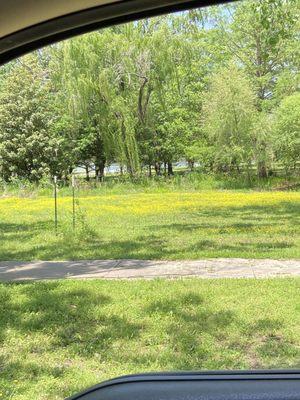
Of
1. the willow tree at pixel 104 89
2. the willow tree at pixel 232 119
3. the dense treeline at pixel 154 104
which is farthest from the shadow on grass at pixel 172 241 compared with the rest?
the willow tree at pixel 232 119

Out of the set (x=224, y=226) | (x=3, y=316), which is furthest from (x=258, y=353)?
(x=224, y=226)

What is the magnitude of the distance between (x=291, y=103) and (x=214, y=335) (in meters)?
16.5

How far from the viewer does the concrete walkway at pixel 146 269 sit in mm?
5223

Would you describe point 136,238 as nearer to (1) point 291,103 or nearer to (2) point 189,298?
(2) point 189,298

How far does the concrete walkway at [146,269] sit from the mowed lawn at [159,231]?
1.01 ft

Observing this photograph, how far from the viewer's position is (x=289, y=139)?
63.2 feet

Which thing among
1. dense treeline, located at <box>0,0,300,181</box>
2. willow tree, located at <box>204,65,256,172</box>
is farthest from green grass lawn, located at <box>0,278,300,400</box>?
willow tree, located at <box>204,65,256,172</box>

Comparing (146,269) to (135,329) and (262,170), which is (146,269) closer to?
(135,329)

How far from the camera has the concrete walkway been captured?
522 centimetres

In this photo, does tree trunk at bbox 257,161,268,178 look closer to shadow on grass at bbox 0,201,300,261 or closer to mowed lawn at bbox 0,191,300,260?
mowed lawn at bbox 0,191,300,260

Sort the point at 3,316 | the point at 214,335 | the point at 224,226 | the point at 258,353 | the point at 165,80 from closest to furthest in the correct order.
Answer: the point at 258,353
the point at 214,335
the point at 3,316
the point at 224,226
the point at 165,80

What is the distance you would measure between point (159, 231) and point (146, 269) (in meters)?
2.98

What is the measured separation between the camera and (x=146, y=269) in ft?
18.2

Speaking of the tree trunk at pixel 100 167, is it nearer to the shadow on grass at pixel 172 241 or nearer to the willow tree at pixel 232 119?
the willow tree at pixel 232 119
